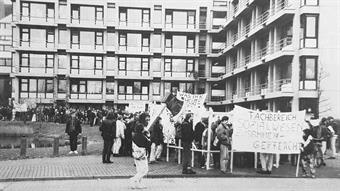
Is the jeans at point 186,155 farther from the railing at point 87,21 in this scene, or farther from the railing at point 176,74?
the railing at point 87,21

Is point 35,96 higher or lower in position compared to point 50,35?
lower

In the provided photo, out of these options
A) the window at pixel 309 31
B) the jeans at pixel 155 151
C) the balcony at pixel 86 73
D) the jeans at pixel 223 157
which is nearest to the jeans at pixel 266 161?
the jeans at pixel 223 157

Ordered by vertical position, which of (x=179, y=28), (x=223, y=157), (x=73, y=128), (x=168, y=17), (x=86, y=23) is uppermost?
(x=168, y=17)

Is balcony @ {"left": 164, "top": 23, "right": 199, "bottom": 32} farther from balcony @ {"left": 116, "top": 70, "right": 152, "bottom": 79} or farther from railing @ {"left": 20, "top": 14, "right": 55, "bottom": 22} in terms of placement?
railing @ {"left": 20, "top": 14, "right": 55, "bottom": 22}

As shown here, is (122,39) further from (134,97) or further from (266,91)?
(266,91)

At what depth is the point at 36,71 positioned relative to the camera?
178 ft

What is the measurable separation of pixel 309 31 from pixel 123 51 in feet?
95.5

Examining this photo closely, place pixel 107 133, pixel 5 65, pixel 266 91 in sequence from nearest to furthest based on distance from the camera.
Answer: pixel 107 133 → pixel 266 91 → pixel 5 65

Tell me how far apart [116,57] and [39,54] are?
371 inches

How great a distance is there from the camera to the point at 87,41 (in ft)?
182

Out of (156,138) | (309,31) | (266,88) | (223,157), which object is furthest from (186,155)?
(266,88)

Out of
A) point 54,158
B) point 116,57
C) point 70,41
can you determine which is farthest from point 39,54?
point 54,158

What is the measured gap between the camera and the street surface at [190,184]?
36.3 feet

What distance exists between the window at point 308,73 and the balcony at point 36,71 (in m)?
33.0
